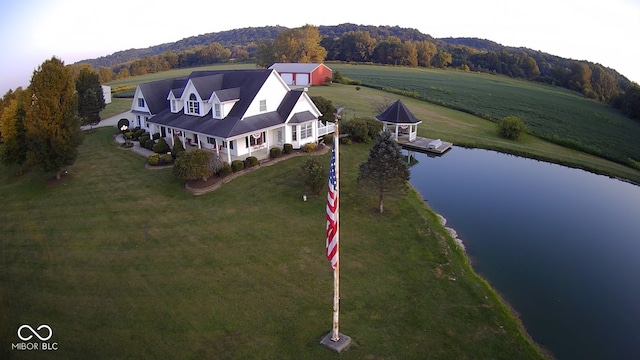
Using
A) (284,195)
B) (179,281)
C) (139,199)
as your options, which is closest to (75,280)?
(179,281)

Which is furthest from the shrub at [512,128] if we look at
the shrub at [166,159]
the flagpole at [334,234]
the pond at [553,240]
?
the flagpole at [334,234]

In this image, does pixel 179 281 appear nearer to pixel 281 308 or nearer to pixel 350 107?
pixel 281 308

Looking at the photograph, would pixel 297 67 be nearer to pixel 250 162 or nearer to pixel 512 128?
pixel 512 128

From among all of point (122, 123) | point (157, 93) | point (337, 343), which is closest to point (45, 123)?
point (157, 93)

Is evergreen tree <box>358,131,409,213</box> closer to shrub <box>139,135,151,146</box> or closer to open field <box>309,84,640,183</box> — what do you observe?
open field <box>309,84,640,183</box>

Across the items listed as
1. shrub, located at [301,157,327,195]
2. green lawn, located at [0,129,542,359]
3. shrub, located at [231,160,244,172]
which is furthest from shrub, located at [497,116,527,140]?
shrub, located at [231,160,244,172]
